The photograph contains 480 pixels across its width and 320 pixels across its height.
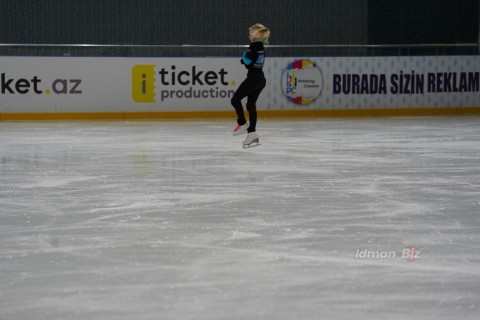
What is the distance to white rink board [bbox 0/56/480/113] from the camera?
13.9 m

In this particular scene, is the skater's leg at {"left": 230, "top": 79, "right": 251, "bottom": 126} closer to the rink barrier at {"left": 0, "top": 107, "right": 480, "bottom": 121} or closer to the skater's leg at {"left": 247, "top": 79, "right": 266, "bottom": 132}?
the skater's leg at {"left": 247, "top": 79, "right": 266, "bottom": 132}

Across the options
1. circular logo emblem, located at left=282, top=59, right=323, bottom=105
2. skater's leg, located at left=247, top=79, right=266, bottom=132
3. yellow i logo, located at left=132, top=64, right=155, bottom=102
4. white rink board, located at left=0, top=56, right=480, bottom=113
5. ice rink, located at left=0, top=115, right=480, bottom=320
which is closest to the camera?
ice rink, located at left=0, top=115, right=480, bottom=320

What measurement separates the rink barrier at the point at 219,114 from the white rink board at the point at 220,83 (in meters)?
0.06

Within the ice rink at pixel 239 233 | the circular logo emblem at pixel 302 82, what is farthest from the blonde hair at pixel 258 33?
the circular logo emblem at pixel 302 82

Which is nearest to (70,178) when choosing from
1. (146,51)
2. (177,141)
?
(177,141)

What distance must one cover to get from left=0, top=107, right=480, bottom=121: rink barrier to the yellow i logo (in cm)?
29

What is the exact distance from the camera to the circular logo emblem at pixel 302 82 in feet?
49.0

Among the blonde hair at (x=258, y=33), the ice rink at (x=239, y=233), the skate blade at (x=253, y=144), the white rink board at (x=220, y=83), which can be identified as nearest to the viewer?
the ice rink at (x=239, y=233)

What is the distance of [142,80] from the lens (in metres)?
14.4

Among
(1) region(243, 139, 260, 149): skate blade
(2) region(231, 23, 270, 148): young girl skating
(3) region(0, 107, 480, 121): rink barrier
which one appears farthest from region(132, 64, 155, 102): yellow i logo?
(1) region(243, 139, 260, 149): skate blade

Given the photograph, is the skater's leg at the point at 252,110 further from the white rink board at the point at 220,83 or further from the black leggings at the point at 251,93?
the white rink board at the point at 220,83

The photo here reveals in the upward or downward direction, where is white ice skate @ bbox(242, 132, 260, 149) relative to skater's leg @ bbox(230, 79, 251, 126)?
downward

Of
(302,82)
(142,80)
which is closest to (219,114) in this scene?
(142,80)

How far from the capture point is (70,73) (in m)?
14.1
